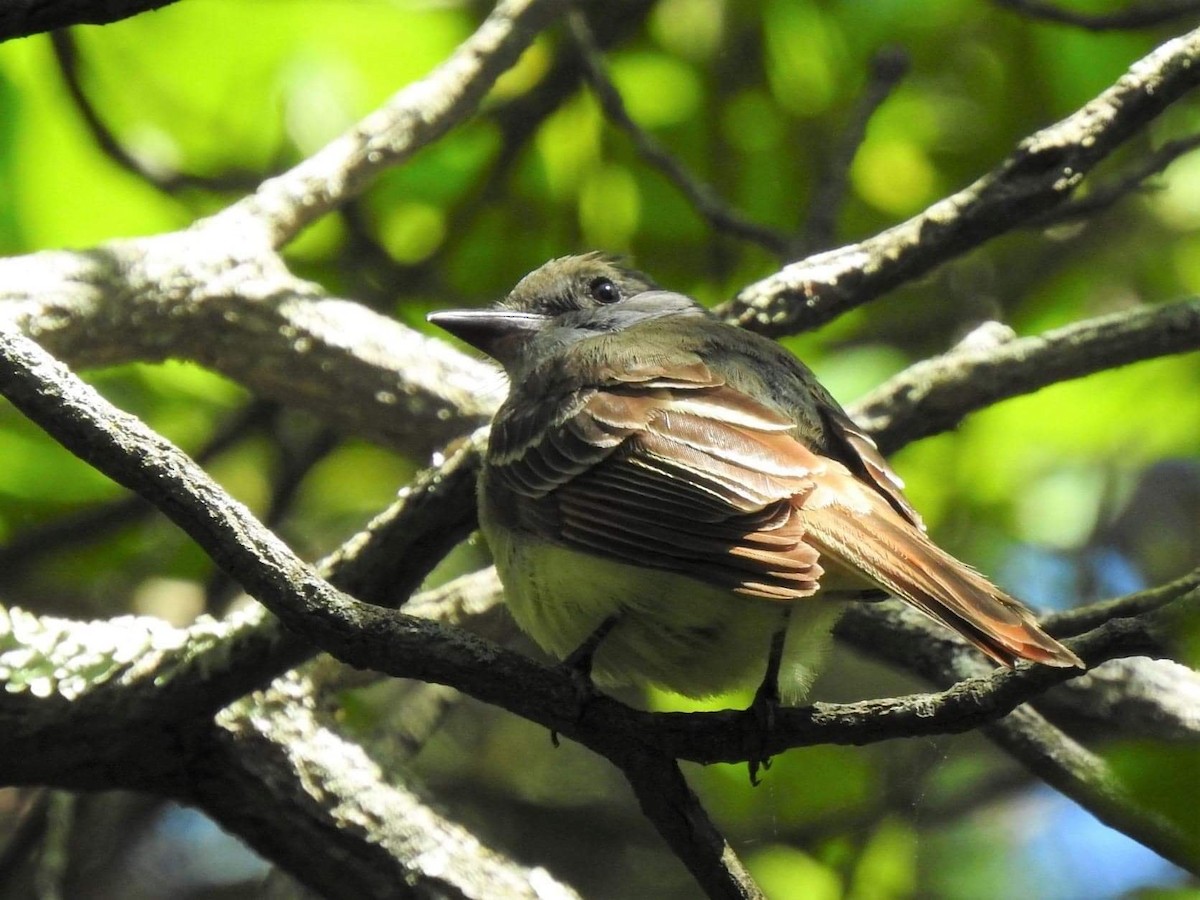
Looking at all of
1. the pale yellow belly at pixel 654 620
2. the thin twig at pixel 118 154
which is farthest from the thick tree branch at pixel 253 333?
the pale yellow belly at pixel 654 620

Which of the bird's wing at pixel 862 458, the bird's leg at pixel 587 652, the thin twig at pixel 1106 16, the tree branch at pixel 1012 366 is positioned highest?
the thin twig at pixel 1106 16

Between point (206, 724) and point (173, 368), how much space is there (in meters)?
1.93

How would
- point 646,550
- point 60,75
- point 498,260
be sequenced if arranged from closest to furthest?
point 646,550, point 60,75, point 498,260

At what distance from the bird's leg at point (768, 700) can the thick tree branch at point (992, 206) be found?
3.17 ft

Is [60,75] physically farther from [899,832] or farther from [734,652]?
[899,832]

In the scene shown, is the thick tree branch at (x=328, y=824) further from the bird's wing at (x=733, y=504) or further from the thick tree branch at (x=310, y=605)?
the thick tree branch at (x=310, y=605)

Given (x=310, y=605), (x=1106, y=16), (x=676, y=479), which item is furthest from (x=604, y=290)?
(x=310, y=605)

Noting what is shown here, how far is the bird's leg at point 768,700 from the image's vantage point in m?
2.55

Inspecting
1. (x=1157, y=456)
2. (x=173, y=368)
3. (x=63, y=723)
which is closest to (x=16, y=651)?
(x=63, y=723)

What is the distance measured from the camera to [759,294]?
357 cm

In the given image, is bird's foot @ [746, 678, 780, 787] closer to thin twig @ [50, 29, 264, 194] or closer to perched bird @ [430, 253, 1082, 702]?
perched bird @ [430, 253, 1082, 702]

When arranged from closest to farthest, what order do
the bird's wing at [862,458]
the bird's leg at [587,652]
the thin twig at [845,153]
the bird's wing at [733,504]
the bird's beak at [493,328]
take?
the bird's wing at [733,504], the bird's leg at [587,652], the bird's wing at [862,458], the bird's beak at [493,328], the thin twig at [845,153]

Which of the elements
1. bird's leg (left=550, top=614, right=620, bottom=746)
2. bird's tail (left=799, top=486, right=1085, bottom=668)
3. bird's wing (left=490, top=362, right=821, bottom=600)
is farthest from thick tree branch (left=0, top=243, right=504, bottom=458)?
bird's tail (left=799, top=486, right=1085, bottom=668)

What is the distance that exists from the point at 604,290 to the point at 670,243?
92 cm
